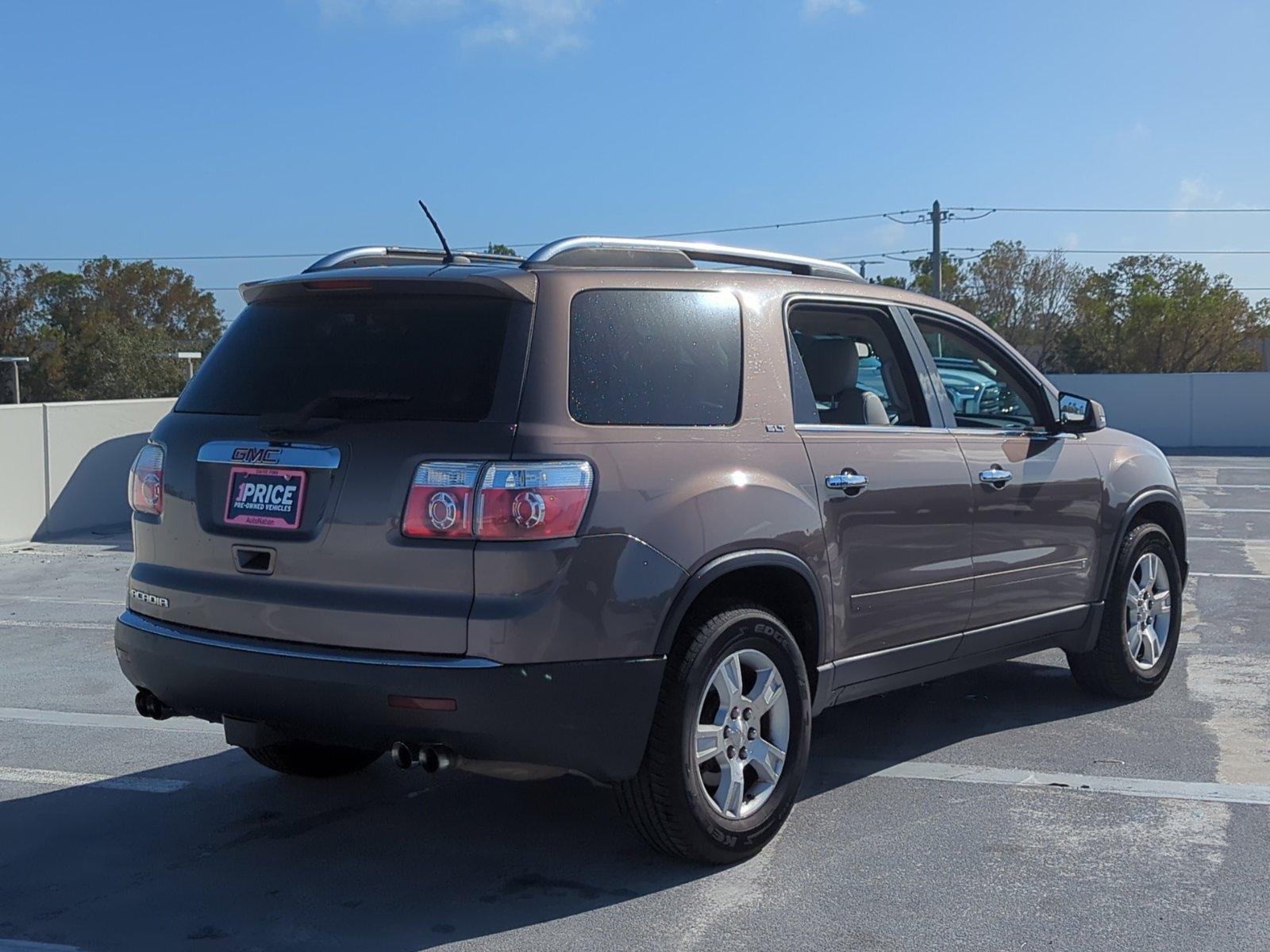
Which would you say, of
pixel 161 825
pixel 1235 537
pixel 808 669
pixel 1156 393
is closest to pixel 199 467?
pixel 161 825

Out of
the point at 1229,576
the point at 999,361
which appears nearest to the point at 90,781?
the point at 999,361

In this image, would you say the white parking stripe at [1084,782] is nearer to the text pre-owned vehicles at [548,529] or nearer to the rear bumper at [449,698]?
the text pre-owned vehicles at [548,529]

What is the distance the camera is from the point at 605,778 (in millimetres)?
4195

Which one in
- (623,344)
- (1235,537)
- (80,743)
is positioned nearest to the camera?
(623,344)

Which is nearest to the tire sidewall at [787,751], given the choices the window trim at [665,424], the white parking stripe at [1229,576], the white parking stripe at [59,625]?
the window trim at [665,424]

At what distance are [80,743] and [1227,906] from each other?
14.9 feet

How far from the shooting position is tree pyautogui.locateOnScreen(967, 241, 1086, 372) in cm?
7319

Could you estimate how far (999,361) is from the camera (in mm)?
6203

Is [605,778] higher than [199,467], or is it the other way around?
[199,467]

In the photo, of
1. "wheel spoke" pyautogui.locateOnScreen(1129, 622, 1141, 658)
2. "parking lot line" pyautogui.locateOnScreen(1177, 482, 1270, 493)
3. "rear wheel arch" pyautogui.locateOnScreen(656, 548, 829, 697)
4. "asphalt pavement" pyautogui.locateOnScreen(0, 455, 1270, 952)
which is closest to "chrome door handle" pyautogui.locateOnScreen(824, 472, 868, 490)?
"rear wheel arch" pyautogui.locateOnScreen(656, 548, 829, 697)

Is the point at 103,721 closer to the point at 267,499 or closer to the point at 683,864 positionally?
the point at 267,499

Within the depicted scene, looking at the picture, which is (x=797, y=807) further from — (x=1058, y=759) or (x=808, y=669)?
(x=1058, y=759)

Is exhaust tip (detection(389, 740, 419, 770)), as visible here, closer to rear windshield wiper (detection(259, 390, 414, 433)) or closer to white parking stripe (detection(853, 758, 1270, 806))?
rear windshield wiper (detection(259, 390, 414, 433))

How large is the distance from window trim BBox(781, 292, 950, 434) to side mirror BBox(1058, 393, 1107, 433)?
0.92m
